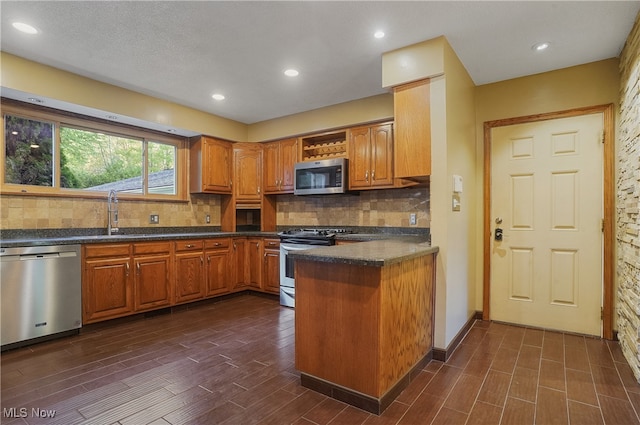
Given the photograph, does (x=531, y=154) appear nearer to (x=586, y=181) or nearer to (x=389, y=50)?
(x=586, y=181)

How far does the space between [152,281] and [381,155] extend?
10.3ft

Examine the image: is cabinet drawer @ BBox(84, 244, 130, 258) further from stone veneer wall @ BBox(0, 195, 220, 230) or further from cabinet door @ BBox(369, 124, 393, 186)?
cabinet door @ BBox(369, 124, 393, 186)

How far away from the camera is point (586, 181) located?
10.3ft

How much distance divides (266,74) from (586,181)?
3.38m

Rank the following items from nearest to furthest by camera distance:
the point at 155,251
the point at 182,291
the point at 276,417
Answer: the point at 276,417
the point at 155,251
the point at 182,291

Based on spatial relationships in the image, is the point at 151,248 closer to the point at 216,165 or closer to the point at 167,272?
the point at 167,272

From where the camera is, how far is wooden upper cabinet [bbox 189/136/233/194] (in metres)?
4.70

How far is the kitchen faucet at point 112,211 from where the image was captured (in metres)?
3.96

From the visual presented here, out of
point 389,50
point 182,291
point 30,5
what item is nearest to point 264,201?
point 182,291

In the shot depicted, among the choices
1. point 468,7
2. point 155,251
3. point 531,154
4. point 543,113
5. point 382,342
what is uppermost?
point 468,7

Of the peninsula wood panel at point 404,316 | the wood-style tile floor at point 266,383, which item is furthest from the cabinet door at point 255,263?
the peninsula wood panel at point 404,316

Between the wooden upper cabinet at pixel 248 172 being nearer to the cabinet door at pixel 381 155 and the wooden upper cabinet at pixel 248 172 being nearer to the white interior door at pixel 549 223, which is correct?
the cabinet door at pixel 381 155

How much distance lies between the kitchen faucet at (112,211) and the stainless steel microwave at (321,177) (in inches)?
91.0

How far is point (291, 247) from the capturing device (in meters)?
4.27
